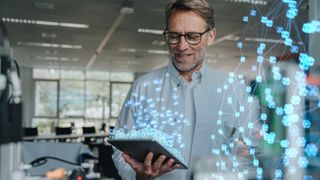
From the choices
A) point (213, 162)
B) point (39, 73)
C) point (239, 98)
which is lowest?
point (213, 162)

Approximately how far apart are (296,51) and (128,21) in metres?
6.28

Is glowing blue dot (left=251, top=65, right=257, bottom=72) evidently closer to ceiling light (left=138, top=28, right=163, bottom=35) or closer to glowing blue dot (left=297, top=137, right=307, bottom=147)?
glowing blue dot (left=297, top=137, right=307, bottom=147)

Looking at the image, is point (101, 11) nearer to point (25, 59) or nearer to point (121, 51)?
point (121, 51)

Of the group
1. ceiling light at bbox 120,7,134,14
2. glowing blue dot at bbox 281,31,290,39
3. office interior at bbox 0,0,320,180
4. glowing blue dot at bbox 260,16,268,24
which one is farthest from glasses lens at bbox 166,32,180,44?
ceiling light at bbox 120,7,134,14

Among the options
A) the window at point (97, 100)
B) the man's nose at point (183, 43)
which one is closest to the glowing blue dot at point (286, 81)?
the man's nose at point (183, 43)

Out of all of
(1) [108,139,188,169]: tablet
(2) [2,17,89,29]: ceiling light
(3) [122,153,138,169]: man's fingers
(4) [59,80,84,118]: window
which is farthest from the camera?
(4) [59,80,84,118]: window

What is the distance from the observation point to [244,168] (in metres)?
0.92

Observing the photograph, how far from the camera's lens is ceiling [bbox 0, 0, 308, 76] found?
5695mm

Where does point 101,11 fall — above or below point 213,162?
above

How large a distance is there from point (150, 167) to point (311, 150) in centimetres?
46

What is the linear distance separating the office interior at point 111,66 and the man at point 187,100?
0.08 metres

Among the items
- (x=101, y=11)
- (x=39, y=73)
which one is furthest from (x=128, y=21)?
(x=39, y=73)

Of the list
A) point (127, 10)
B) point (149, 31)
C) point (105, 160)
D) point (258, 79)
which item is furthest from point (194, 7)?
point (149, 31)

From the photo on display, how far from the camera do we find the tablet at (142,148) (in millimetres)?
894
